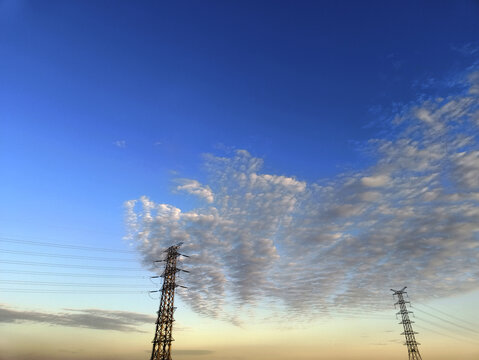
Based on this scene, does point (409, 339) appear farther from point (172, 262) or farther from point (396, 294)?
point (172, 262)

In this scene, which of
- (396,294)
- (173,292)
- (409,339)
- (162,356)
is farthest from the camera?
(396,294)

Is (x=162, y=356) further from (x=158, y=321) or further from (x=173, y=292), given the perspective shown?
(x=173, y=292)

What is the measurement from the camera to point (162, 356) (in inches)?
1802

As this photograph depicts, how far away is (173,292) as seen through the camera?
49875mm

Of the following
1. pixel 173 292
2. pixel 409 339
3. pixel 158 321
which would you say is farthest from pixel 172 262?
pixel 409 339

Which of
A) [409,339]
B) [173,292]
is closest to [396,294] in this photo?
[409,339]

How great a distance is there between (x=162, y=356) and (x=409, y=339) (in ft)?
194

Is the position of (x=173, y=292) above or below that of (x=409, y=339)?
above

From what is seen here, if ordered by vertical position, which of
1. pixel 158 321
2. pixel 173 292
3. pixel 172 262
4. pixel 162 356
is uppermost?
pixel 172 262

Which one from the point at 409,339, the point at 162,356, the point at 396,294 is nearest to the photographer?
the point at 162,356

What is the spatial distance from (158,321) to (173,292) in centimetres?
492

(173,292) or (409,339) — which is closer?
(173,292)

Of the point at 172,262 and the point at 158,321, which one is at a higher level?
the point at 172,262

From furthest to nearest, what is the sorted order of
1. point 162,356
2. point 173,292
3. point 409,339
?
point 409,339, point 173,292, point 162,356
